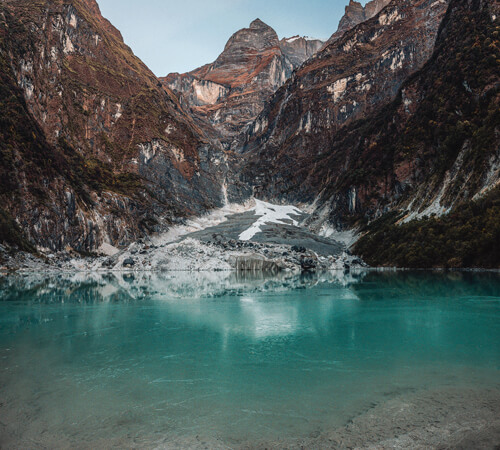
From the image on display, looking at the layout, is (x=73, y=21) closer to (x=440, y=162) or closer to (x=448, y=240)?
(x=440, y=162)

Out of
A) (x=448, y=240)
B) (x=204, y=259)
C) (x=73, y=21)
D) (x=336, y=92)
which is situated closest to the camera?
(x=448, y=240)

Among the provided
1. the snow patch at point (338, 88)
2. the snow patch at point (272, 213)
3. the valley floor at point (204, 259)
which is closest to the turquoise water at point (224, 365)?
A: the valley floor at point (204, 259)

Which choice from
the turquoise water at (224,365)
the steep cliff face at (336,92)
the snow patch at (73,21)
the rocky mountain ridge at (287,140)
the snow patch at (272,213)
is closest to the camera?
the turquoise water at (224,365)

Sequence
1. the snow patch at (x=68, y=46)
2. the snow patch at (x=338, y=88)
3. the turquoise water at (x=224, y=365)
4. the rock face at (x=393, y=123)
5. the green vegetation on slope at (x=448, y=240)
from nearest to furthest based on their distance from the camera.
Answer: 1. the turquoise water at (x=224, y=365)
2. the green vegetation on slope at (x=448, y=240)
3. the rock face at (x=393, y=123)
4. the snow patch at (x=68, y=46)
5. the snow patch at (x=338, y=88)

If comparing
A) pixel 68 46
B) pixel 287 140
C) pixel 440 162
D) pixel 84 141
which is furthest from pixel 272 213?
pixel 68 46

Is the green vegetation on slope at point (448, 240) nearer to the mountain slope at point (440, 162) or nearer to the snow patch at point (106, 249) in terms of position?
the mountain slope at point (440, 162)
